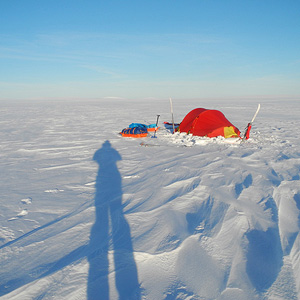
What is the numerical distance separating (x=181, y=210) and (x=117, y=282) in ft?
5.26

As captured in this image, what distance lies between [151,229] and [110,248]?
2.05ft

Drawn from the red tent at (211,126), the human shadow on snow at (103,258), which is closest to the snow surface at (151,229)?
the human shadow on snow at (103,258)

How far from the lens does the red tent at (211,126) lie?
29.1ft

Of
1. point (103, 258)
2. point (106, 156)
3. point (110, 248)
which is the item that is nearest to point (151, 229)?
point (110, 248)

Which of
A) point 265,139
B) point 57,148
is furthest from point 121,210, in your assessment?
point 265,139

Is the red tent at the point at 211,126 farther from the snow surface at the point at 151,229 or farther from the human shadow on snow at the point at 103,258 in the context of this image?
the human shadow on snow at the point at 103,258

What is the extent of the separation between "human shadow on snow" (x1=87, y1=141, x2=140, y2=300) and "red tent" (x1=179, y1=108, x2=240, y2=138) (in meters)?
5.52

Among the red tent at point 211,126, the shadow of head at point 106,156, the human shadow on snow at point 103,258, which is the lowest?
the human shadow on snow at point 103,258

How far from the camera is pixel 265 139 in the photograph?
897 cm

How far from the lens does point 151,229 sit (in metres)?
3.07

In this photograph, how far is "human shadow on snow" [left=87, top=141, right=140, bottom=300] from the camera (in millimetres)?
2182

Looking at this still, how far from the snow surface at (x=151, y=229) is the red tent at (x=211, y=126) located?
2739 millimetres

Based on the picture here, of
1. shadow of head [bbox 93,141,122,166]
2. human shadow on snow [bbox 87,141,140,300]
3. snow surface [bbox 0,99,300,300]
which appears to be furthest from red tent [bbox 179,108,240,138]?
human shadow on snow [bbox 87,141,140,300]

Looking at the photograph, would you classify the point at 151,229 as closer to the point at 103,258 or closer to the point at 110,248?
the point at 110,248
